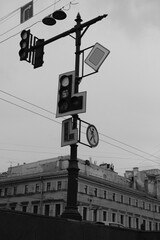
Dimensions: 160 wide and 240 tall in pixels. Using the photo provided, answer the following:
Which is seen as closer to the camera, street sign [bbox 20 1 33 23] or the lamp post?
the lamp post

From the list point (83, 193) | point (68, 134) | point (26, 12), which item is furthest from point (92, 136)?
point (83, 193)

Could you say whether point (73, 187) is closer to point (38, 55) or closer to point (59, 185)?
point (38, 55)

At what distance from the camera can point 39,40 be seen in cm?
1118

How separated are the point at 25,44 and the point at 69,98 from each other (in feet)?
7.01

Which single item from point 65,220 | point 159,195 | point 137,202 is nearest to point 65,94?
point 65,220

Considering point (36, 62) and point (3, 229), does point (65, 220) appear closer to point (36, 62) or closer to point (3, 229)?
point (3, 229)

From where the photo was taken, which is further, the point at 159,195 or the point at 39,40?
the point at 159,195

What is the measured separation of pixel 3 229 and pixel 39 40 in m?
6.02

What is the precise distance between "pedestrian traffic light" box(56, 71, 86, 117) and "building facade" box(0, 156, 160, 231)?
1746 inches

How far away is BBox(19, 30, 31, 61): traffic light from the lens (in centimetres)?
1091

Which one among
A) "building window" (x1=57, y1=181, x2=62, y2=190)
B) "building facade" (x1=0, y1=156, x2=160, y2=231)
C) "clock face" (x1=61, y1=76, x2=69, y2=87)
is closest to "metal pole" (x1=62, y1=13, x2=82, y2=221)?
"clock face" (x1=61, y1=76, x2=69, y2=87)

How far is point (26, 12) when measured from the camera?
424 inches

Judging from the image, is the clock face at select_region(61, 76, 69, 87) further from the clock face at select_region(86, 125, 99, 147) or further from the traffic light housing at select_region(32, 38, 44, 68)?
the clock face at select_region(86, 125, 99, 147)

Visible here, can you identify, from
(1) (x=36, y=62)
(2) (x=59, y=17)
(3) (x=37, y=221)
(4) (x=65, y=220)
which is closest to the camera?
(3) (x=37, y=221)
